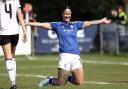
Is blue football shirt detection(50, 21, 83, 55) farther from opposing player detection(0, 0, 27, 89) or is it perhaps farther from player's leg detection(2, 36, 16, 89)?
player's leg detection(2, 36, 16, 89)

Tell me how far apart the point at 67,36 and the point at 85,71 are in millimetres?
6565

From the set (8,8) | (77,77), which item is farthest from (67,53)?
(8,8)

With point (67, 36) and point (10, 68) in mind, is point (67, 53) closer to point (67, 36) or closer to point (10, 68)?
point (67, 36)

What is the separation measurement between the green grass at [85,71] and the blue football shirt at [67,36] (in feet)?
2.77

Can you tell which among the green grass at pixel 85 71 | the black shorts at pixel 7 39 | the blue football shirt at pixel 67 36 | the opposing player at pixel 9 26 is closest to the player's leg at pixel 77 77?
the green grass at pixel 85 71

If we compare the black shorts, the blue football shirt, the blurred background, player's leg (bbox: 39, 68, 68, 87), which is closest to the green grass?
the blurred background

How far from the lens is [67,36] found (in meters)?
14.4

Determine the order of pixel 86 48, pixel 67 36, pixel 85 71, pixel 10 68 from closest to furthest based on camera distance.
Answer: pixel 10 68, pixel 67 36, pixel 85 71, pixel 86 48

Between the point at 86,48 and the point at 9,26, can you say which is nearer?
the point at 9,26

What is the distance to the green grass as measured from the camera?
1515 cm

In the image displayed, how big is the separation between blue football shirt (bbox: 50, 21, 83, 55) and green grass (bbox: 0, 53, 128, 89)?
0.84 m

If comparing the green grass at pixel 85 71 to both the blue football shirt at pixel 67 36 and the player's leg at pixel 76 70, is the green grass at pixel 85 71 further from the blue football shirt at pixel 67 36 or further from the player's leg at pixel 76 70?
the blue football shirt at pixel 67 36

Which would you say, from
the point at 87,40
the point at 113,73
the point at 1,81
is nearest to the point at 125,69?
the point at 113,73

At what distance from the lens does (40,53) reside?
29.7m
